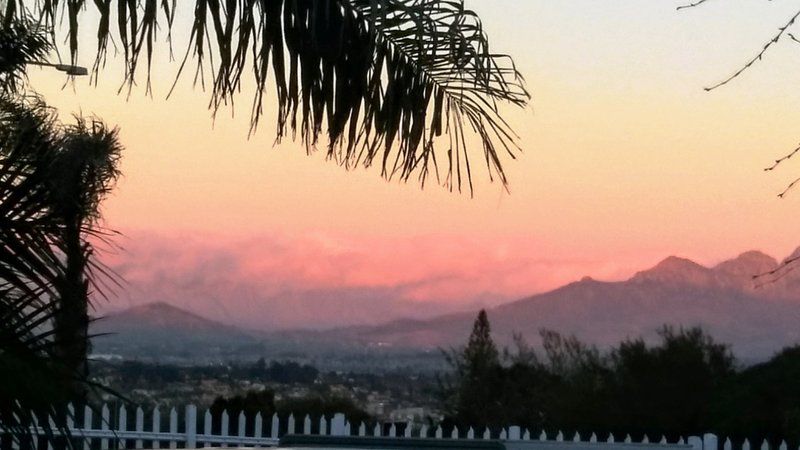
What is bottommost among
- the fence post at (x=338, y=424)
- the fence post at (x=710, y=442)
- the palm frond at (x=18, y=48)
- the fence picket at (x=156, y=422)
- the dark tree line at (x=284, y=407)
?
the fence post at (x=710, y=442)

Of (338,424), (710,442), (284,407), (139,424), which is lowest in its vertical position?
(710,442)

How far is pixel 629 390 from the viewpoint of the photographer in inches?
816

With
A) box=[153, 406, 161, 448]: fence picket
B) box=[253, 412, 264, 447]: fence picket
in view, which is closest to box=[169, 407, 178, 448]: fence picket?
box=[153, 406, 161, 448]: fence picket

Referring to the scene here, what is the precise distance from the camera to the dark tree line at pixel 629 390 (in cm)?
1841

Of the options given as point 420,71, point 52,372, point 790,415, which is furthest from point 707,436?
point 52,372

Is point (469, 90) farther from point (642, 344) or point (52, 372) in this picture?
point (642, 344)

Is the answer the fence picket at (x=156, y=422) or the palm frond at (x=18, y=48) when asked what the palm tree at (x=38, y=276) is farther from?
the fence picket at (x=156, y=422)

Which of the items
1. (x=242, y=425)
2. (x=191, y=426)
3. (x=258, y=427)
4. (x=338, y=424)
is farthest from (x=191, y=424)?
(x=338, y=424)

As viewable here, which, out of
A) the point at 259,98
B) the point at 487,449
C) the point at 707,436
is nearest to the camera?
the point at 487,449

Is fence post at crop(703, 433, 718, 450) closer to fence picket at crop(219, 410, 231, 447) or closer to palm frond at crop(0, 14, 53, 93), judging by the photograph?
fence picket at crop(219, 410, 231, 447)

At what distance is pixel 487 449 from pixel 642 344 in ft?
57.4

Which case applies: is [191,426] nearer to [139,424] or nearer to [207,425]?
[207,425]

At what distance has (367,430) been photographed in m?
12.0

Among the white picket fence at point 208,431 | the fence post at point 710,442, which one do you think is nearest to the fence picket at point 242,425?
the white picket fence at point 208,431
